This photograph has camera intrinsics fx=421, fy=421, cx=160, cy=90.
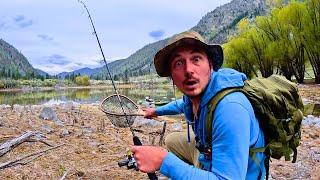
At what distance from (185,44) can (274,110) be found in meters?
0.77

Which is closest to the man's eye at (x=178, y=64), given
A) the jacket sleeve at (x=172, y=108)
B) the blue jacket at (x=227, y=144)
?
the blue jacket at (x=227, y=144)

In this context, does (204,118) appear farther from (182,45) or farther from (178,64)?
(182,45)

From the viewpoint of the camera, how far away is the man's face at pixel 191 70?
9.02 feet

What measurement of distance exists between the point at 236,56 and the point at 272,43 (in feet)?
39.5

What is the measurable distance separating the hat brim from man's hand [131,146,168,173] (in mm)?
732

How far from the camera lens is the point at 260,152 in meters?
2.97

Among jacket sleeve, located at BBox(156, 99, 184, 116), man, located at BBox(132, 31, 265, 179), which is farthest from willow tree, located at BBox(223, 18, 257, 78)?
man, located at BBox(132, 31, 265, 179)

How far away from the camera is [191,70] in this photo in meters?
2.72

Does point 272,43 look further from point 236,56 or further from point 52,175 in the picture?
point 52,175

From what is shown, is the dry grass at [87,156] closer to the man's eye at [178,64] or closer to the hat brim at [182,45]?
Result: the hat brim at [182,45]

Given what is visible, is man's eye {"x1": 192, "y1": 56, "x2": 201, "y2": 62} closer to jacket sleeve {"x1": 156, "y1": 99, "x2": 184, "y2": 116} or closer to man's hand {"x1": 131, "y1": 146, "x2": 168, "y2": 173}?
man's hand {"x1": 131, "y1": 146, "x2": 168, "y2": 173}

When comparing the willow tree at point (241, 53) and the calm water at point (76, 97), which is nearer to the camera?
the calm water at point (76, 97)

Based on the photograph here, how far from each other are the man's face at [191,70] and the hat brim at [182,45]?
0.04 metres

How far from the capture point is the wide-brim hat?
2799mm
